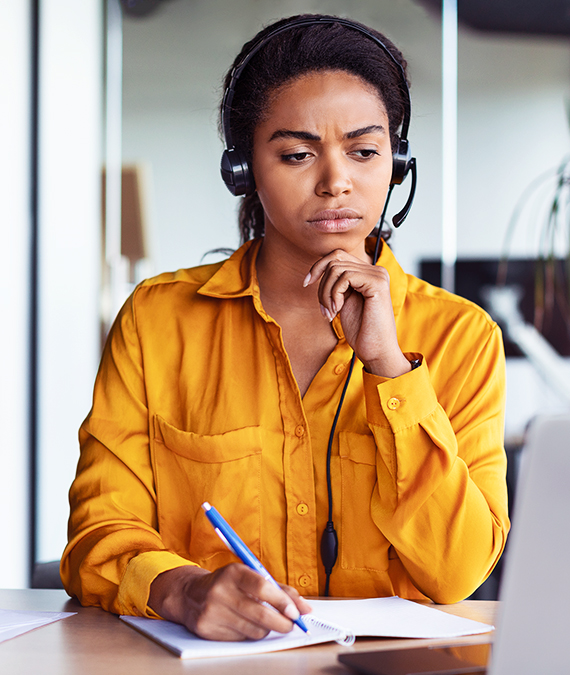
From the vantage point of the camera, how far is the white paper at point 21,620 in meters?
0.89

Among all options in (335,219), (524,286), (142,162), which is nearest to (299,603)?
(335,219)

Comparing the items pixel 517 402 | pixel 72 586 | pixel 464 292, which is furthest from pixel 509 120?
pixel 72 586

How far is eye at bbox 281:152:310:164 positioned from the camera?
1226 millimetres

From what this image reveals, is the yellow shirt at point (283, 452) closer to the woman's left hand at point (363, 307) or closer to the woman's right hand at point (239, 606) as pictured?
the woman's left hand at point (363, 307)

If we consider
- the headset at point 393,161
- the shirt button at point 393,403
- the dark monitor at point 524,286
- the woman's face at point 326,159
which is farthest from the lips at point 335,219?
the dark monitor at point 524,286

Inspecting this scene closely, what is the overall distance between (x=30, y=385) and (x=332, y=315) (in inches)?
68.2

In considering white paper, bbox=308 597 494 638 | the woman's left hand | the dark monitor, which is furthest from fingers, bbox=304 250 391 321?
the dark monitor

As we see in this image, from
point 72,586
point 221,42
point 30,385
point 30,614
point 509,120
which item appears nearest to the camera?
point 30,614

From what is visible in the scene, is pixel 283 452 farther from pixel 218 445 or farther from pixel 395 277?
pixel 395 277

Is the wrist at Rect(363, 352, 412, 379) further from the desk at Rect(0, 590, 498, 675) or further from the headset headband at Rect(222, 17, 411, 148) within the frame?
the headset headband at Rect(222, 17, 411, 148)

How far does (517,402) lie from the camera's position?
329 cm

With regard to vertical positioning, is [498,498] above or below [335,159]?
below

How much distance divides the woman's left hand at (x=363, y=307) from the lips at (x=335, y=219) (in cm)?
4

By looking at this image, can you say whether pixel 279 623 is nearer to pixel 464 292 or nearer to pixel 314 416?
pixel 314 416
